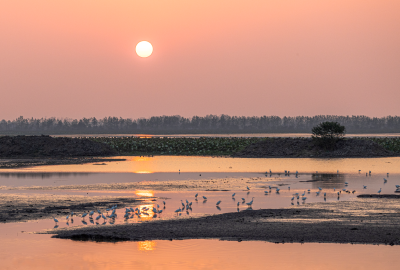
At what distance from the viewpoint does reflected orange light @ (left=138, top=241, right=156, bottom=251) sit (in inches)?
545

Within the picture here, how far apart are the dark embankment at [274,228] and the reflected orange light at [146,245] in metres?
0.42

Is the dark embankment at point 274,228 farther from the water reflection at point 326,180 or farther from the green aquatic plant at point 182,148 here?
the green aquatic plant at point 182,148

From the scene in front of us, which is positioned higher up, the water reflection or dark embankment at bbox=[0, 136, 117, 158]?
dark embankment at bbox=[0, 136, 117, 158]

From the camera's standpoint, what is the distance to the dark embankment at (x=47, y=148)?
5959cm

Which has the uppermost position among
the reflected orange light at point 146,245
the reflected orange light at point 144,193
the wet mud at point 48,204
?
the reflected orange light at point 144,193

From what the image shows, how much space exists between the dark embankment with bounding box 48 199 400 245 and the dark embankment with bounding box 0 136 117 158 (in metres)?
44.5

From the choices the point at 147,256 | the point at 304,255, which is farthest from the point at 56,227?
the point at 304,255

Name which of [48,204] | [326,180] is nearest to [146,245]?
[48,204]

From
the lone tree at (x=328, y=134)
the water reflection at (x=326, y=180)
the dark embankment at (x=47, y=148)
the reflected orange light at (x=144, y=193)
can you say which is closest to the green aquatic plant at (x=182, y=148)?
the dark embankment at (x=47, y=148)

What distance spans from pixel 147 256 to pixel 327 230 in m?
5.75

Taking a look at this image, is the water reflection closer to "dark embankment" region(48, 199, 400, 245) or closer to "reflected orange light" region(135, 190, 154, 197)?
"reflected orange light" region(135, 190, 154, 197)

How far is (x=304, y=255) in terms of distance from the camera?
13.1m

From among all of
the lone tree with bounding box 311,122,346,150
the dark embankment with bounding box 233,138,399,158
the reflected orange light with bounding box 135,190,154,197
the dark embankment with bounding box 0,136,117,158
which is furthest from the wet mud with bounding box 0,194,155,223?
the lone tree with bounding box 311,122,346,150

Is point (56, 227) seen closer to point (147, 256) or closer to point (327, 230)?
point (147, 256)
